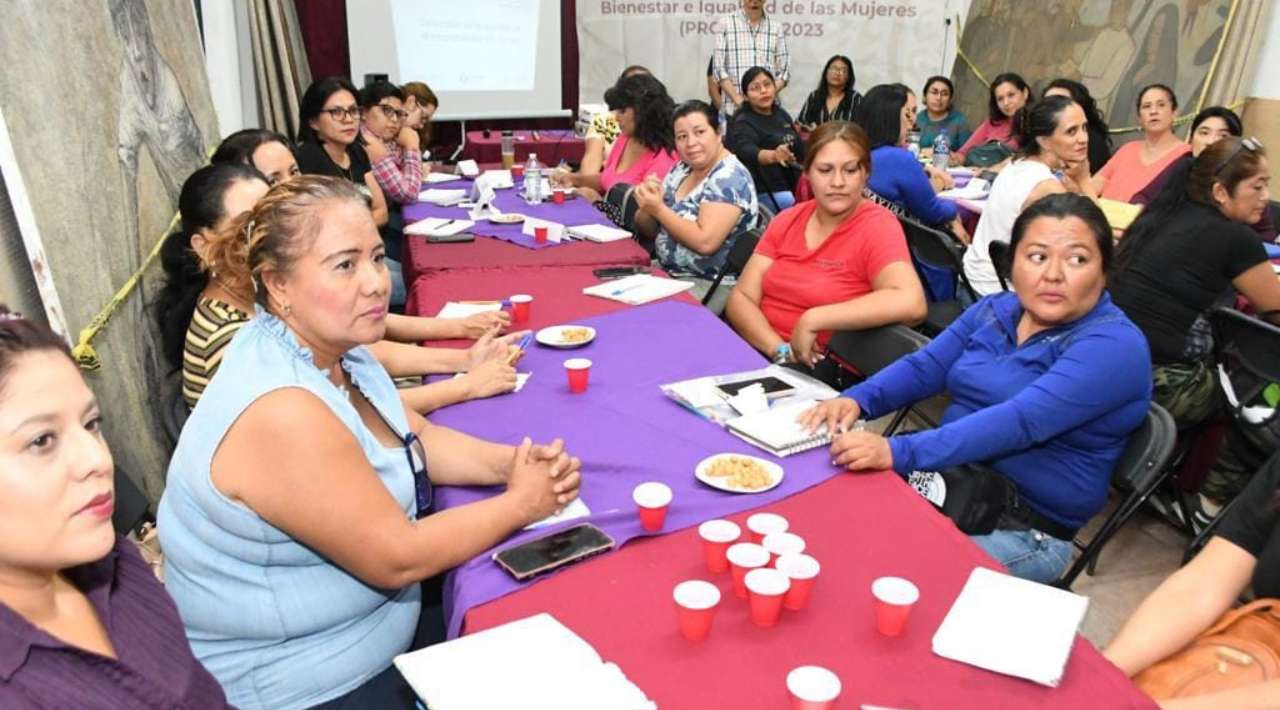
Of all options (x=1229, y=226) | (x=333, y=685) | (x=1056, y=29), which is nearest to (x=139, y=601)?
(x=333, y=685)

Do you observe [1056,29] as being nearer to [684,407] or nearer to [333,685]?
[684,407]

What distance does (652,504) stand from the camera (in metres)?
1.41

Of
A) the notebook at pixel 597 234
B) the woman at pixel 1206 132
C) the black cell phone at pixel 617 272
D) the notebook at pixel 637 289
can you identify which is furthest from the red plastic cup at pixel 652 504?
the woman at pixel 1206 132

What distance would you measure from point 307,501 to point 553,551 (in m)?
0.39

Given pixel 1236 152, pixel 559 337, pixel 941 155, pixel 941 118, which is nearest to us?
pixel 559 337

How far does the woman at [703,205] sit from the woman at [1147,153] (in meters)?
2.33

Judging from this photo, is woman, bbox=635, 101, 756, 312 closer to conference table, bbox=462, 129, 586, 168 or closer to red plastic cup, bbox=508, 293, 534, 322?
red plastic cup, bbox=508, 293, 534, 322

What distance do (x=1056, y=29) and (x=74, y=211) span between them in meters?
7.61

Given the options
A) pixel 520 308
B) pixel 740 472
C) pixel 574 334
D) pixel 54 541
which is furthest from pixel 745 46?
pixel 54 541

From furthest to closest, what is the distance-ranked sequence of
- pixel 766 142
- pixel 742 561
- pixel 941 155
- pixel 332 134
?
pixel 766 142, pixel 941 155, pixel 332 134, pixel 742 561

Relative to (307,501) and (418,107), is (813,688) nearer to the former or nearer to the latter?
(307,501)

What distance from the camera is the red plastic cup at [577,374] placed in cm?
202

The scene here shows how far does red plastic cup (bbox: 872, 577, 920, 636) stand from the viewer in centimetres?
116

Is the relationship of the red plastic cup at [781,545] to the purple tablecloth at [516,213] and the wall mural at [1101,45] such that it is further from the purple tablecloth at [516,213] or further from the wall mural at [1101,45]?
the wall mural at [1101,45]
